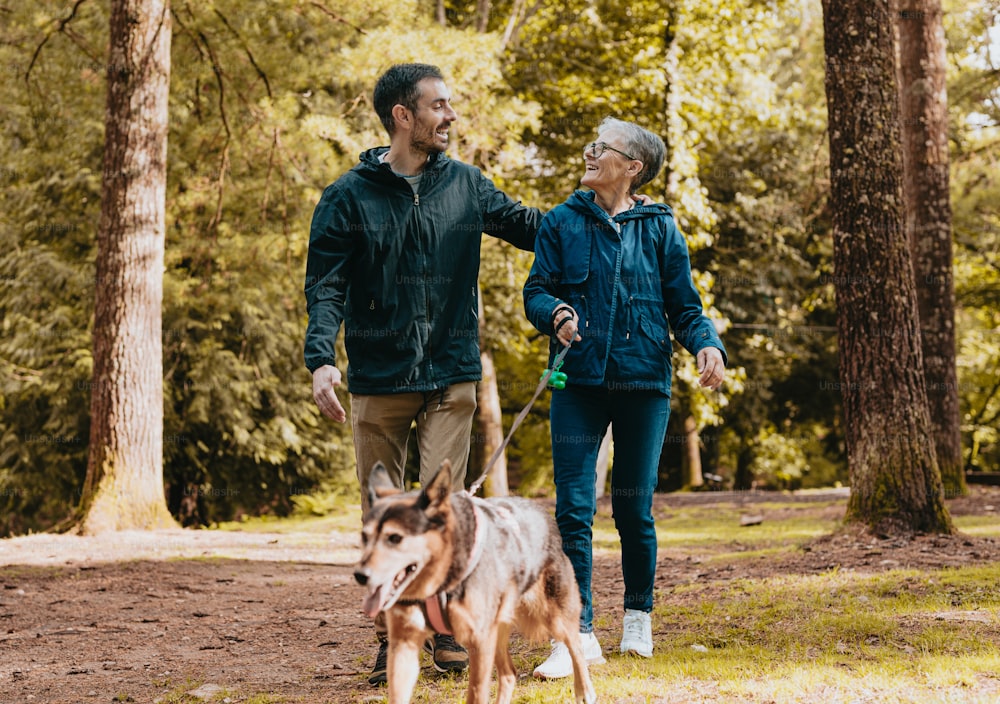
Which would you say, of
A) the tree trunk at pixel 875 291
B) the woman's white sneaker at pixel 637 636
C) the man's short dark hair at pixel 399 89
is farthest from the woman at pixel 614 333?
the tree trunk at pixel 875 291

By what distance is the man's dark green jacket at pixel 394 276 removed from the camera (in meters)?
4.44

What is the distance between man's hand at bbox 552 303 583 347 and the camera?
432cm

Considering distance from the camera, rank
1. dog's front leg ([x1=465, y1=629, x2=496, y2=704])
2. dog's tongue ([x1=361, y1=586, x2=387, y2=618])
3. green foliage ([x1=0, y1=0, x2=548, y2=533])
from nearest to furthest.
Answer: dog's tongue ([x1=361, y1=586, x2=387, y2=618]), dog's front leg ([x1=465, y1=629, x2=496, y2=704]), green foliage ([x1=0, y1=0, x2=548, y2=533])

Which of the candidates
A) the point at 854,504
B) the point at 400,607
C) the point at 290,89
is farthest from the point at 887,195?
the point at 290,89

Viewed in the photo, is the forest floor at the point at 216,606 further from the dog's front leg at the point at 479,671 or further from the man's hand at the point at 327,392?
the man's hand at the point at 327,392

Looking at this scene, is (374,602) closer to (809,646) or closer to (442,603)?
(442,603)

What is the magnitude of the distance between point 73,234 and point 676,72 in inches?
430

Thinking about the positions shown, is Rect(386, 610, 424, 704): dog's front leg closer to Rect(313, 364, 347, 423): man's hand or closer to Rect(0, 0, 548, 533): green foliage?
Rect(313, 364, 347, 423): man's hand

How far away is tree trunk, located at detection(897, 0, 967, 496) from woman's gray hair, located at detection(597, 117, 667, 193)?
31.0ft

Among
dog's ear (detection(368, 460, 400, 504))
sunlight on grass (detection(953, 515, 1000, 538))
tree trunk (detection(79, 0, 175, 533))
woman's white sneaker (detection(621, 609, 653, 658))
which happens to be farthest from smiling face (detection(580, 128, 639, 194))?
tree trunk (detection(79, 0, 175, 533))

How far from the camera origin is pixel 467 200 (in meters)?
4.68

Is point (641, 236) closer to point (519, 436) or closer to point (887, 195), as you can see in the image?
point (887, 195)

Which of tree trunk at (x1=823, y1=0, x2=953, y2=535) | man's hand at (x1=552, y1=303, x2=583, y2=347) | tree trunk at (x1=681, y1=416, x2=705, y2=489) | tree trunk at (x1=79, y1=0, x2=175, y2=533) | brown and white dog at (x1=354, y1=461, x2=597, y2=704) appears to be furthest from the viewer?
tree trunk at (x1=681, y1=416, x2=705, y2=489)

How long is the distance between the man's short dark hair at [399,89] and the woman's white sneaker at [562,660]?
2.48 m
